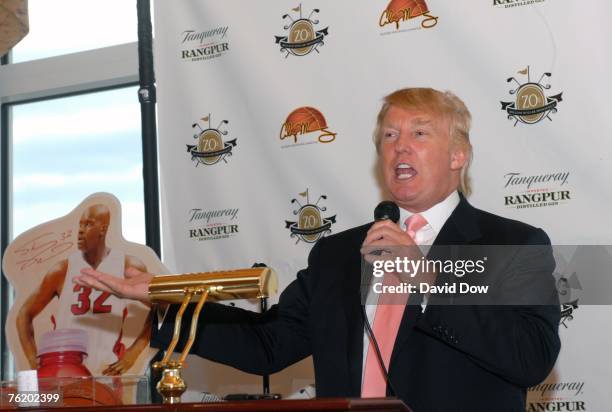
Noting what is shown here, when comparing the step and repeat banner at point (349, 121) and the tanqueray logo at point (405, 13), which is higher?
the tanqueray logo at point (405, 13)

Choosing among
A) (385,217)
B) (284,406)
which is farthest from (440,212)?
(284,406)

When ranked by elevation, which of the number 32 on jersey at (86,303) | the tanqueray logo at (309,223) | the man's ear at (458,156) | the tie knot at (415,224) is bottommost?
the tie knot at (415,224)

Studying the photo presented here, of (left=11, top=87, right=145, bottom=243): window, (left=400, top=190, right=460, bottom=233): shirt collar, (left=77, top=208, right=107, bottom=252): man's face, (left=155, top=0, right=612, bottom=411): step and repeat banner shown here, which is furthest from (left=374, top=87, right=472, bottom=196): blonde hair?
(left=11, top=87, right=145, bottom=243): window

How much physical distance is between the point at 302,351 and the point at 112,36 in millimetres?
2625

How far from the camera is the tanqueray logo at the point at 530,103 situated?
3439 mm

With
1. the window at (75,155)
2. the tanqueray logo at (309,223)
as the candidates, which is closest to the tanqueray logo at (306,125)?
the tanqueray logo at (309,223)

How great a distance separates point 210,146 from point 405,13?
3.12ft

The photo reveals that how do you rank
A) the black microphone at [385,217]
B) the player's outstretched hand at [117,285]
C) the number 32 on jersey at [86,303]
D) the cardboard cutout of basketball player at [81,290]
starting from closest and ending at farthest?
the player's outstretched hand at [117,285] → the black microphone at [385,217] → the cardboard cutout of basketball player at [81,290] → the number 32 on jersey at [86,303]

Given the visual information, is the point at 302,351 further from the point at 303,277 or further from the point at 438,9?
the point at 438,9

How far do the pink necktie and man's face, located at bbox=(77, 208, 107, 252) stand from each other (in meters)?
1.53

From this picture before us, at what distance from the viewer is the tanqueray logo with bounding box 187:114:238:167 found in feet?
13.0

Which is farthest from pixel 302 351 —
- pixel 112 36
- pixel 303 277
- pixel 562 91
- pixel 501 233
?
pixel 112 36

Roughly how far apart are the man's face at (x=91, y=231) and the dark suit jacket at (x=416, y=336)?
1.13m

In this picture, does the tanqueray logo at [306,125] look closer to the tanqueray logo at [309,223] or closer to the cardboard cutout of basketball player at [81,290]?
the tanqueray logo at [309,223]
